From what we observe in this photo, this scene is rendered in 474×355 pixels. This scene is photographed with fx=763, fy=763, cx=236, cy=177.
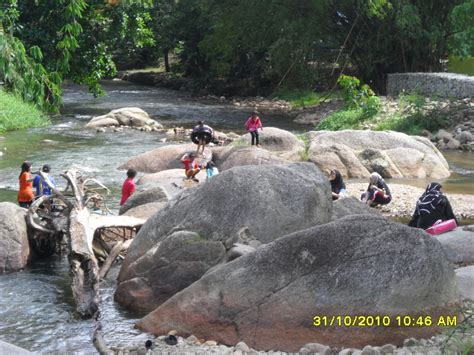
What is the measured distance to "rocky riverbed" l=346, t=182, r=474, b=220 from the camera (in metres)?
15.6

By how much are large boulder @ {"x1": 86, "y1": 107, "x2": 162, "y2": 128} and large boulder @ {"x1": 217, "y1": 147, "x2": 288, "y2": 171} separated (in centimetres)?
1114

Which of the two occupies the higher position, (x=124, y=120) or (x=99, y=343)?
(x=99, y=343)

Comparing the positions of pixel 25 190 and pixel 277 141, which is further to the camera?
pixel 277 141

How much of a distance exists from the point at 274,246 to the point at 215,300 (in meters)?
0.87

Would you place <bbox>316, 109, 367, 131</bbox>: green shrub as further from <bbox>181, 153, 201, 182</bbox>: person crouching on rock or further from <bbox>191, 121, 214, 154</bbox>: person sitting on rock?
<bbox>181, 153, 201, 182</bbox>: person crouching on rock

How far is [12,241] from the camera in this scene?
11.9 m

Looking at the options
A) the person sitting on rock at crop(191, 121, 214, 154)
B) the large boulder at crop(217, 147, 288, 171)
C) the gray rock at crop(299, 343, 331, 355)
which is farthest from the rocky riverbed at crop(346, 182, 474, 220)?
the gray rock at crop(299, 343, 331, 355)

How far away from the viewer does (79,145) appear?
25781 millimetres

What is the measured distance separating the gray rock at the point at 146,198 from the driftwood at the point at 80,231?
4.01 ft

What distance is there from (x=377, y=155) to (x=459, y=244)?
34.0ft

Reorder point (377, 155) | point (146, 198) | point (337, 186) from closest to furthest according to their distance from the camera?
point (146, 198) < point (337, 186) < point (377, 155)

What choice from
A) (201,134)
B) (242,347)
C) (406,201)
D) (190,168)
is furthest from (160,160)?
(242,347)

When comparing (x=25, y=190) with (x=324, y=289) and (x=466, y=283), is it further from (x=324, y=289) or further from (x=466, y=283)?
(x=466, y=283)

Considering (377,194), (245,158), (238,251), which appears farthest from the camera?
(245,158)
